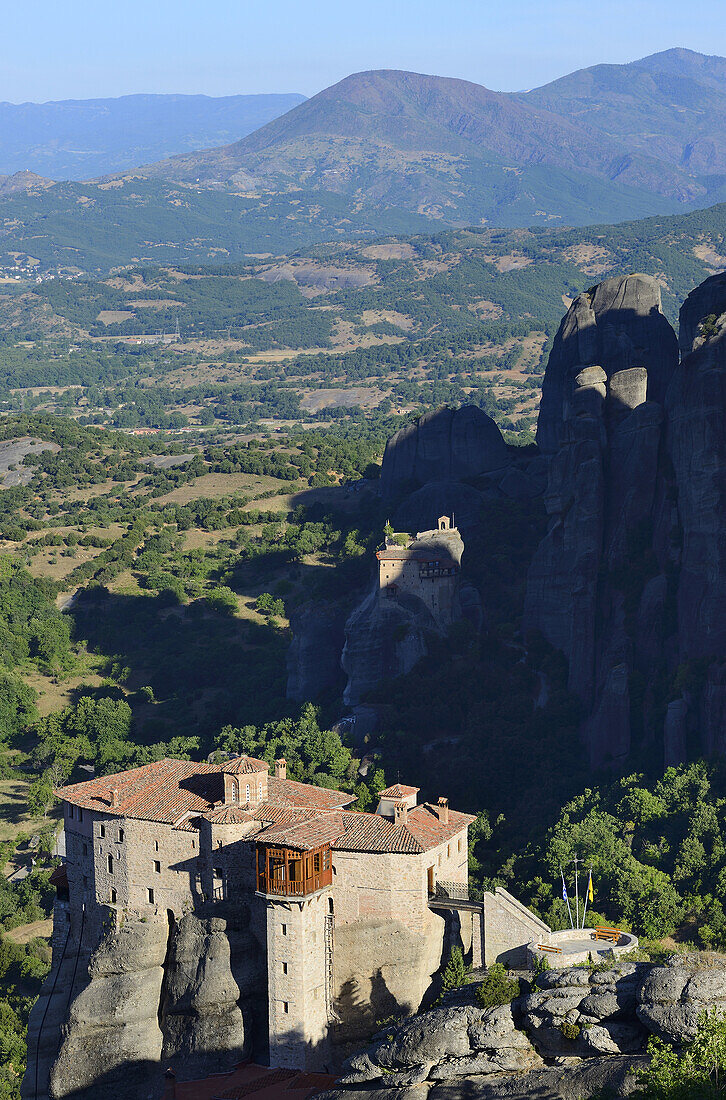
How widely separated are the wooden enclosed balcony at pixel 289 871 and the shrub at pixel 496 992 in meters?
7.99

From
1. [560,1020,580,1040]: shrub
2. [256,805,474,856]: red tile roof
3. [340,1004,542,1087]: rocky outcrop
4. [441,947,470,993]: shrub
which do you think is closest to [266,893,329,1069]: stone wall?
[256,805,474,856]: red tile roof

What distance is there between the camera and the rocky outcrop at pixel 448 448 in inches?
4230

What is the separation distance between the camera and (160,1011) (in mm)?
57000

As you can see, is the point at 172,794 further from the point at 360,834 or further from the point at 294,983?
the point at 294,983

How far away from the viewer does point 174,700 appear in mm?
104625

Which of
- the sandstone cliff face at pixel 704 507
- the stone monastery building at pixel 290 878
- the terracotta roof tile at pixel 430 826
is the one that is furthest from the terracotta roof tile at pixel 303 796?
the sandstone cliff face at pixel 704 507

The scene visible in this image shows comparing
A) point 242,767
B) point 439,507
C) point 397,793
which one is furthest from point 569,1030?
point 439,507

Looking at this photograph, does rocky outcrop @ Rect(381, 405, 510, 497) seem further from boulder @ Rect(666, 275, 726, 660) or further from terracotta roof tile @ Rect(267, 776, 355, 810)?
terracotta roof tile @ Rect(267, 776, 355, 810)

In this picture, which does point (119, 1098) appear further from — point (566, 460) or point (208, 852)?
point (566, 460)

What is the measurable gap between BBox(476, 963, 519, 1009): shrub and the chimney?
40.8 ft

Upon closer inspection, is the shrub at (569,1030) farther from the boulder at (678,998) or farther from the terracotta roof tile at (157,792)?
the terracotta roof tile at (157,792)

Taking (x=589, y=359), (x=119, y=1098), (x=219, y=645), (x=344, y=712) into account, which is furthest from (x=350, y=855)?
(x=219, y=645)

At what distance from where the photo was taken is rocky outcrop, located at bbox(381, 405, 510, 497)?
107 meters

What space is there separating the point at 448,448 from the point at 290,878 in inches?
2286
